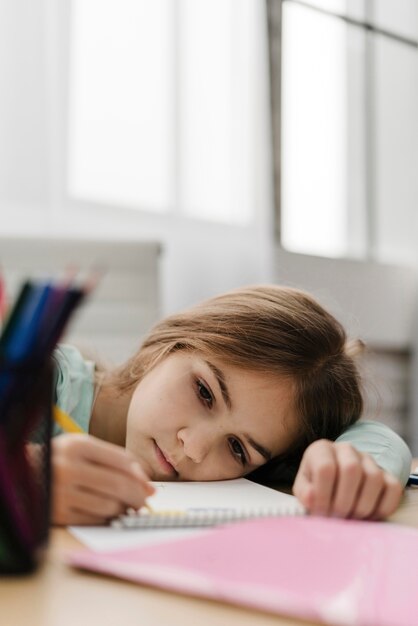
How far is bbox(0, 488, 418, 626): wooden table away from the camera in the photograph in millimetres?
345

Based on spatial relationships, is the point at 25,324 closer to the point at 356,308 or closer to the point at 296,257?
the point at 296,257

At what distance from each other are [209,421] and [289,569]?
1.42ft

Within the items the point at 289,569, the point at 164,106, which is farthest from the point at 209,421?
the point at 164,106

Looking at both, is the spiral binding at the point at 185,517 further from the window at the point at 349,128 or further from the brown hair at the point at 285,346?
the window at the point at 349,128

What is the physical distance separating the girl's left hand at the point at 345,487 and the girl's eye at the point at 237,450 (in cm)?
20

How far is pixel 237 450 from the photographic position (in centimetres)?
88

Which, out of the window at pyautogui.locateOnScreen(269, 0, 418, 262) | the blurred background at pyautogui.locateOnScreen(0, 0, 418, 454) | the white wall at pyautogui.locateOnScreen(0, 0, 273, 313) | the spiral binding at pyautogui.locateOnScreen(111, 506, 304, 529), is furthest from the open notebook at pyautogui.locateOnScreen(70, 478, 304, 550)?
the window at pyautogui.locateOnScreen(269, 0, 418, 262)

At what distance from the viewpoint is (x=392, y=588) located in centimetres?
39

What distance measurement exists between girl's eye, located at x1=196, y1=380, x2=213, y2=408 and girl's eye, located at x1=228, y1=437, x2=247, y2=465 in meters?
0.05

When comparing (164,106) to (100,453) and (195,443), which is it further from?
(100,453)

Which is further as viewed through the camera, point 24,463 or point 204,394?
point 204,394

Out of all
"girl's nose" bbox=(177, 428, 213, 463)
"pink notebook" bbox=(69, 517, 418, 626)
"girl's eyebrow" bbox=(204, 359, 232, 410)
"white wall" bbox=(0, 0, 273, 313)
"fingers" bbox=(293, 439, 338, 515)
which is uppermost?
"white wall" bbox=(0, 0, 273, 313)

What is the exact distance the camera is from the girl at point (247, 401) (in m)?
0.82

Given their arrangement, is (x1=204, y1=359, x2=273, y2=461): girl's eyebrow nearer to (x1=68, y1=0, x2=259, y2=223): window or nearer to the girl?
the girl
